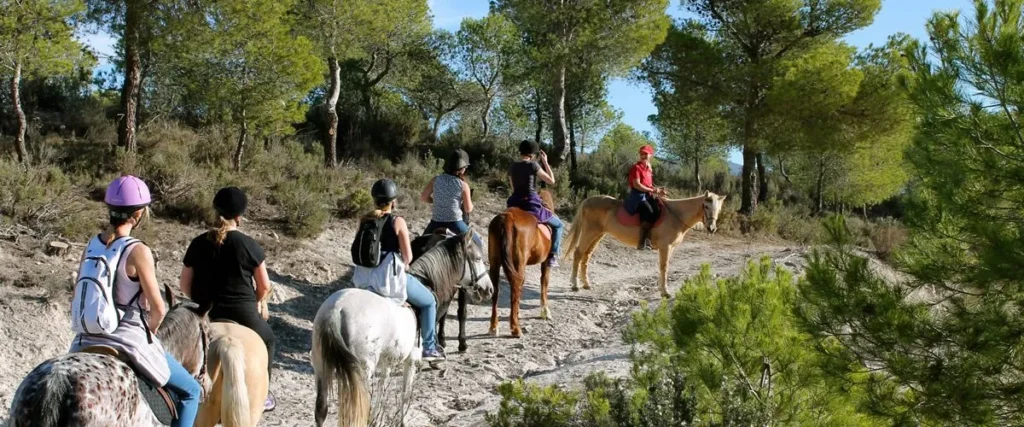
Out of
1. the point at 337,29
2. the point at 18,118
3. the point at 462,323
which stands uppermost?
the point at 337,29

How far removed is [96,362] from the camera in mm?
3084

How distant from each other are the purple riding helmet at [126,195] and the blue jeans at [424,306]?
110 inches

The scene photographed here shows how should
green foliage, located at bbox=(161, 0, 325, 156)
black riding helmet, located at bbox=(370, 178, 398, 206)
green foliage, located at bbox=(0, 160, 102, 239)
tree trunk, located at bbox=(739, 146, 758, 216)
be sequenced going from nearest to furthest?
black riding helmet, located at bbox=(370, 178, 398, 206), green foliage, located at bbox=(0, 160, 102, 239), green foliage, located at bbox=(161, 0, 325, 156), tree trunk, located at bbox=(739, 146, 758, 216)

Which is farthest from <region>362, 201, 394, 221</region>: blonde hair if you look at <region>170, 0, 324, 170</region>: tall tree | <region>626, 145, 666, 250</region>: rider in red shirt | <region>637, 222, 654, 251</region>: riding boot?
<region>170, 0, 324, 170</region>: tall tree

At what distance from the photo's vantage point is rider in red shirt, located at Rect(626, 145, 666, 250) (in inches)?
461

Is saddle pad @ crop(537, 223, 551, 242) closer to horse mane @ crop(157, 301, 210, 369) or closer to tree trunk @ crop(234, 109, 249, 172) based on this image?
horse mane @ crop(157, 301, 210, 369)

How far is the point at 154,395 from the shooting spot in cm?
347

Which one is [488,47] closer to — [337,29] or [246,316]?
[337,29]

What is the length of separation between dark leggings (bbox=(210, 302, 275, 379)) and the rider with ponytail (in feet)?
3.21

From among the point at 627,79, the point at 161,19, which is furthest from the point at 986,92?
the point at 627,79

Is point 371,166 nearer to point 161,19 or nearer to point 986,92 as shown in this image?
point 161,19

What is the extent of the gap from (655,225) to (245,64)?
852 cm

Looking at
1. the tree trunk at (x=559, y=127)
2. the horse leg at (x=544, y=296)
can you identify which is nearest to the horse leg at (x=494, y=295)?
the horse leg at (x=544, y=296)

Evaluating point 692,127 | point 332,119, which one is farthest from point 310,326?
point 692,127
